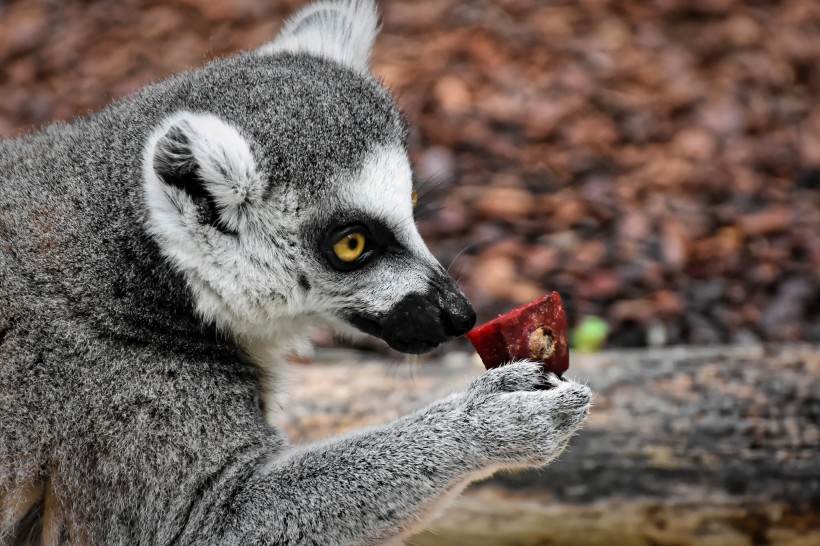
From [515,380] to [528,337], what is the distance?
23cm

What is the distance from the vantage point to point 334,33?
5.08 m

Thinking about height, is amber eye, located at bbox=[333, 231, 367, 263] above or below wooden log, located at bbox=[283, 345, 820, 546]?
above

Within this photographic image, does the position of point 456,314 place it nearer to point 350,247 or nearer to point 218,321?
point 350,247

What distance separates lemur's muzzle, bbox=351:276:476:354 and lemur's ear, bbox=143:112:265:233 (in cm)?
79

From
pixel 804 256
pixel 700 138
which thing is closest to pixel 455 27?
pixel 700 138

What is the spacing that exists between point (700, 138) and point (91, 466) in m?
7.14

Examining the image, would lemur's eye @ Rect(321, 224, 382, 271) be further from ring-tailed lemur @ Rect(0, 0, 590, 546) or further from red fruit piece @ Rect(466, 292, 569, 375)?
red fruit piece @ Rect(466, 292, 569, 375)

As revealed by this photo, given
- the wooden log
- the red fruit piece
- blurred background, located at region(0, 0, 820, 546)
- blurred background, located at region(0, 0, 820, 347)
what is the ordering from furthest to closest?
blurred background, located at region(0, 0, 820, 347), blurred background, located at region(0, 0, 820, 546), the wooden log, the red fruit piece

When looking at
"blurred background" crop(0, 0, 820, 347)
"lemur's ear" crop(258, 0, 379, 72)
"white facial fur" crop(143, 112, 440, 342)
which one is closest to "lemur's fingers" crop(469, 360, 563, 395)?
"white facial fur" crop(143, 112, 440, 342)

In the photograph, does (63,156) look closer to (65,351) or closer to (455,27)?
(65,351)

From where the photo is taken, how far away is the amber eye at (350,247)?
13.5 feet

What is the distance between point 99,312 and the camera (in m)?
3.87

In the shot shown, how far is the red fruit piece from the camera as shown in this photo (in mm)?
4000

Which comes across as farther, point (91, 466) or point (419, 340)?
point (419, 340)
